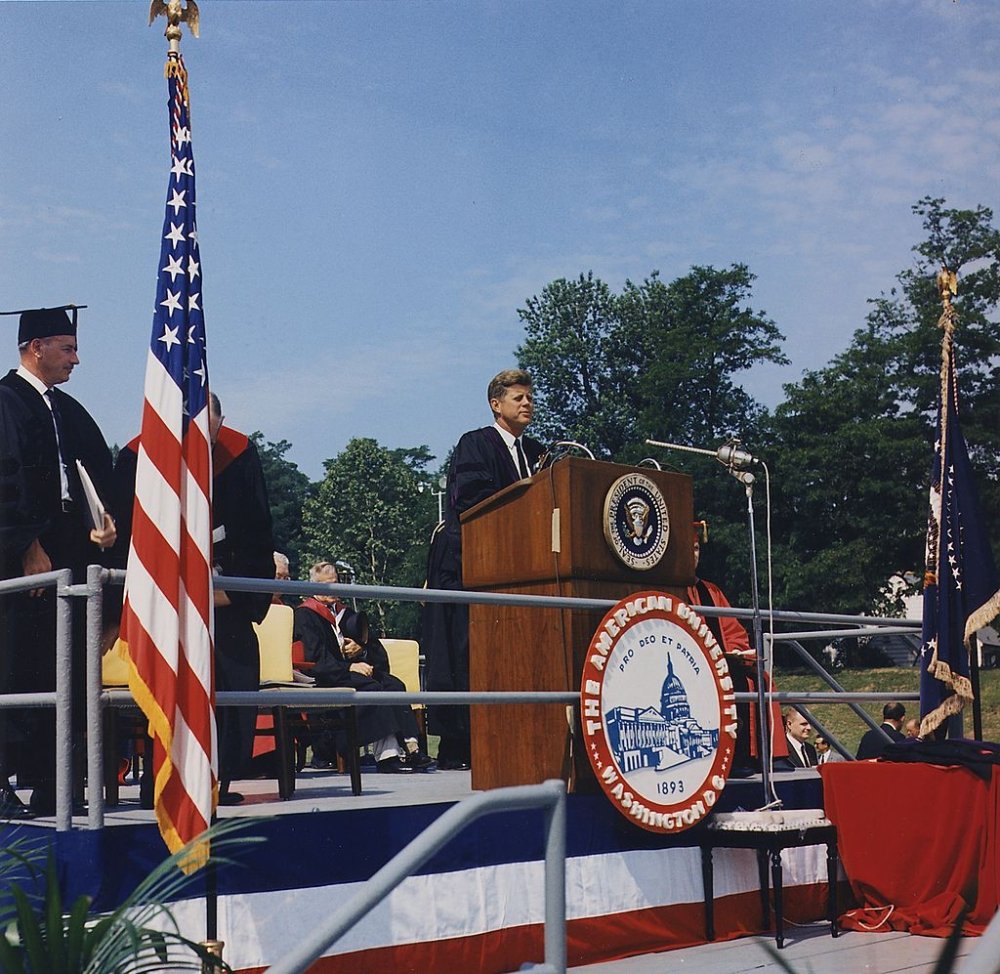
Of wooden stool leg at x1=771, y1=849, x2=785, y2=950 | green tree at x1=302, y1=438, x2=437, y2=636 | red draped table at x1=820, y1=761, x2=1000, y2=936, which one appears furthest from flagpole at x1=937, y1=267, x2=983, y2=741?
green tree at x1=302, y1=438, x2=437, y2=636

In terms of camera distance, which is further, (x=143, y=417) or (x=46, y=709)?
(x=46, y=709)

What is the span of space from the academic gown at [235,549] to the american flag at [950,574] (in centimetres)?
374

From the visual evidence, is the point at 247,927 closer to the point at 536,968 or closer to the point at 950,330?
the point at 536,968

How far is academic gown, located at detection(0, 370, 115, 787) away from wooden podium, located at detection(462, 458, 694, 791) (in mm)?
1704

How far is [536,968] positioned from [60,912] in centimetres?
106

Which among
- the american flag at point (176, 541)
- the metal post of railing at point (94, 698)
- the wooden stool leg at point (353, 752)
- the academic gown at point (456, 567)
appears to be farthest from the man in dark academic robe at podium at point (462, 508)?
the metal post of railing at point (94, 698)

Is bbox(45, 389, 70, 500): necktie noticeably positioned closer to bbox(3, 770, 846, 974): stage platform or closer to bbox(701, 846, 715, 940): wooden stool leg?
bbox(3, 770, 846, 974): stage platform

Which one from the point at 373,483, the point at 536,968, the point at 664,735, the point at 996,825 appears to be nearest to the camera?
the point at 536,968

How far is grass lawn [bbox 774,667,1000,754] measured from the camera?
34.1 m

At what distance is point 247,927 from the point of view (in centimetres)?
473

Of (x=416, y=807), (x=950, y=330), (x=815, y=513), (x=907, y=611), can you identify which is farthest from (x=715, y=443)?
(x=416, y=807)

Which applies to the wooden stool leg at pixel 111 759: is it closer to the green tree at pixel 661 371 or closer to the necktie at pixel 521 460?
the necktie at pixel 521 460

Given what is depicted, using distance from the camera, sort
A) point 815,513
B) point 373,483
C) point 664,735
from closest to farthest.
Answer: point 664,735 < point 815,513 < point 373,483

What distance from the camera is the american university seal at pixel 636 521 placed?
20.4 feet
